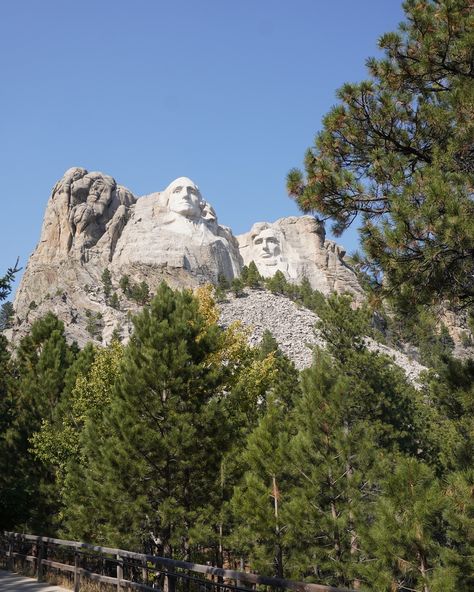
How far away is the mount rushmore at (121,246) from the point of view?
299 feet

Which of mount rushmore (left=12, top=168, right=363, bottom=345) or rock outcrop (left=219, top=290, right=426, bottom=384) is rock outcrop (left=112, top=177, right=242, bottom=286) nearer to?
mount rushmore (left=12, top=168, right=363, bottom=345)

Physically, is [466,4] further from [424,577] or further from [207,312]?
[207,312]

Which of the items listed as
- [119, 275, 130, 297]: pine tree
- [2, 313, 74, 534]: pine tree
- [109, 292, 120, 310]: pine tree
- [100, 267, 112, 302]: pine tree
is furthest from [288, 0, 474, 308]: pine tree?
[119, 275, 130, 297]: pine tree

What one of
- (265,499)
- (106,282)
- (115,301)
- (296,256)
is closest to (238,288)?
(115,301)

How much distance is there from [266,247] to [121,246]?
33115 millimetres

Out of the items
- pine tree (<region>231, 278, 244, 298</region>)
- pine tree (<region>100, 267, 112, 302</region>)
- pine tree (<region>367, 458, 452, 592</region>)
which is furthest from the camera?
pine tree (<region>231, 278, 244, 298</region>)

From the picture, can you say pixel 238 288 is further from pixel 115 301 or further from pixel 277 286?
pixel 115 301

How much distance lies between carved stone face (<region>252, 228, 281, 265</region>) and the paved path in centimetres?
10979

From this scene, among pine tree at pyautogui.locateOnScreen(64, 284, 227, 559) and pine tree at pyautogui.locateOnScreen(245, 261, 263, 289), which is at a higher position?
pine tree at pyautogui.locateOnScreen(245, 261, 263, 289)

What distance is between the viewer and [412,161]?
307 inches

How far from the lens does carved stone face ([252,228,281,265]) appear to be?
120438 millimetres

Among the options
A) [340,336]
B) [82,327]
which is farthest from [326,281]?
[340,336]

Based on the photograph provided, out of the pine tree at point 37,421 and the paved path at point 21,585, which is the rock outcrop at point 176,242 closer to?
the pine tree at point 37,421

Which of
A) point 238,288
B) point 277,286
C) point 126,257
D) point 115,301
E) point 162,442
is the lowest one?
point 162,442
